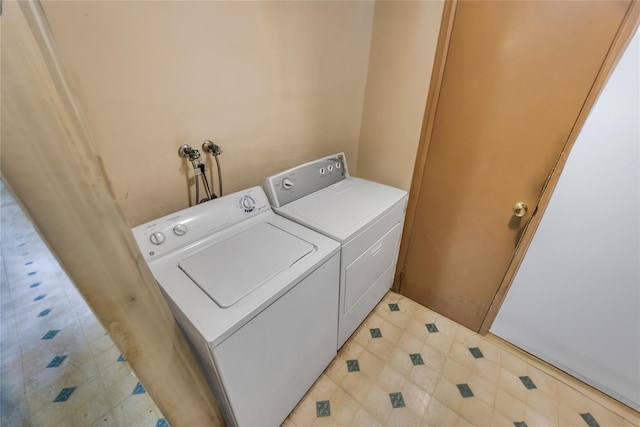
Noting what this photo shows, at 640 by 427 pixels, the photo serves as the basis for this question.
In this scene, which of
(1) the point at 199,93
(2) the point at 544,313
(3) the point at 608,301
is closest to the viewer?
(1) the point at 199,93

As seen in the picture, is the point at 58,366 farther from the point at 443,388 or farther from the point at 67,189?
the point at 443,388

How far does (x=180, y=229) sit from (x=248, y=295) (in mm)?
463

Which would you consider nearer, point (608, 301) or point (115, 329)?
point (115, 329)

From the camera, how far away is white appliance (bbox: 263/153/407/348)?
1.26 m

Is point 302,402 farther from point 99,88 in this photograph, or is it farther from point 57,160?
point 99,88

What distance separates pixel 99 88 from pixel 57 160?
665mm

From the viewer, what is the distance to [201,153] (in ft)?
3.97

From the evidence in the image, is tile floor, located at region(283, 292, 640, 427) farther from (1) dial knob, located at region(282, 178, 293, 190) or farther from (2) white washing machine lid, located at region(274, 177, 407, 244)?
(1) dial knob, located at region(282, 178, 293, 190)

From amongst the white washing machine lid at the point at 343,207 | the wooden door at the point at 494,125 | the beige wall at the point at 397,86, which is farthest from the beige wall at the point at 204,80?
the wooden door at the point at 494,125

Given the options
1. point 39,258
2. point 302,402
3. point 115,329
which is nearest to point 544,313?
point 302,402

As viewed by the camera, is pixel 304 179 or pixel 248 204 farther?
pixel 304 179

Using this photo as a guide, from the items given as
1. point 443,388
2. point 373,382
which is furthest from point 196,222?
point 443,388

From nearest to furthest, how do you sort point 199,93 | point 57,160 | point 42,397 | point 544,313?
point 57,160 < point 199,93 < point 42,397 < point 544,313

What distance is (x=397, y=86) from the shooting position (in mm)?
1492
